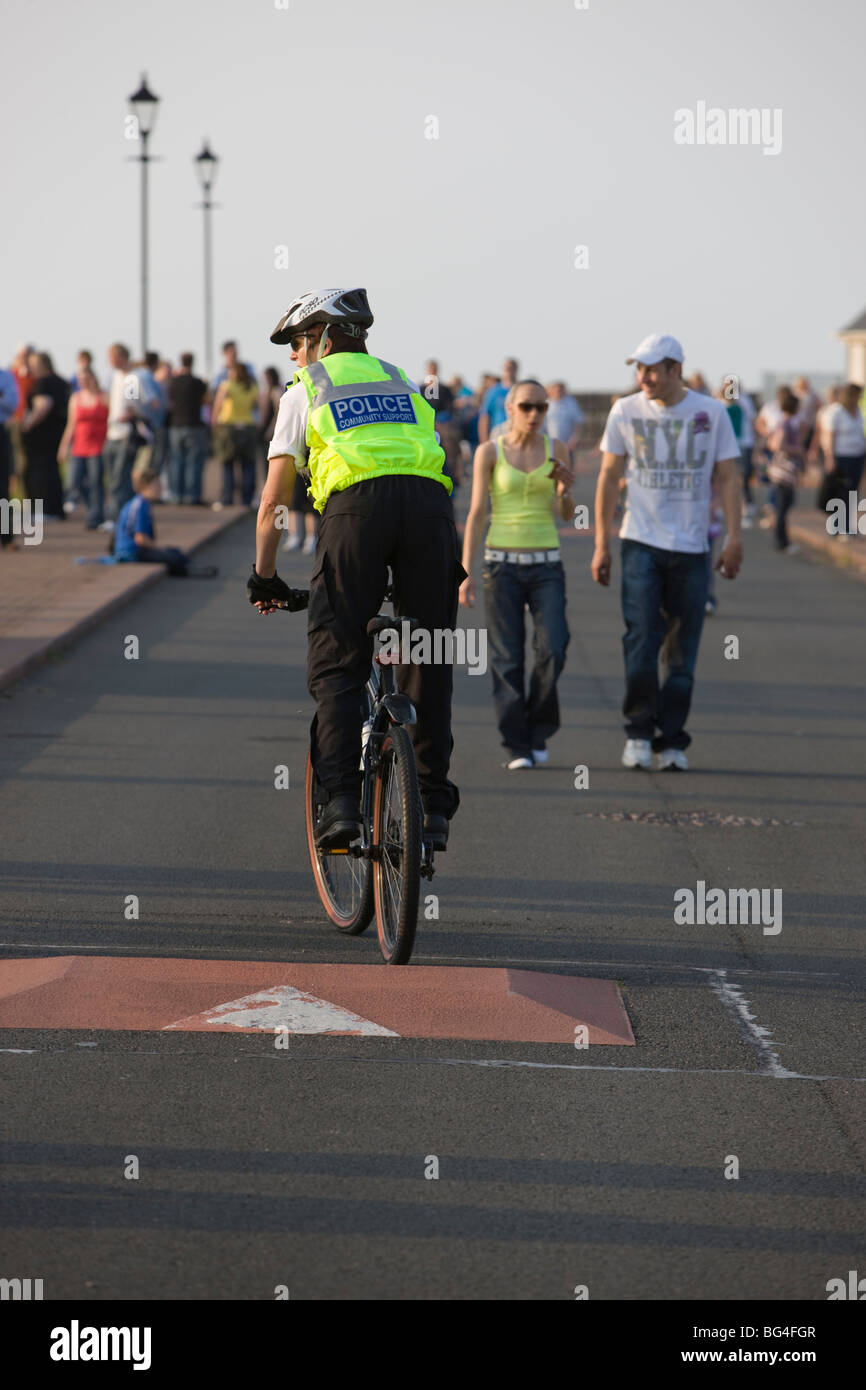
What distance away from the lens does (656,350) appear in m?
9.91

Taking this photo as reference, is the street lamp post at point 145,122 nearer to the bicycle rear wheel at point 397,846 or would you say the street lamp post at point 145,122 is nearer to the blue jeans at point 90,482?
the blue jeans at point 90,482

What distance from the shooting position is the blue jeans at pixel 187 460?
90.6 feet

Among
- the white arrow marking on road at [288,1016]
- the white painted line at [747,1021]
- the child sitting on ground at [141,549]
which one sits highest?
the child sitting on ground at [141,549]

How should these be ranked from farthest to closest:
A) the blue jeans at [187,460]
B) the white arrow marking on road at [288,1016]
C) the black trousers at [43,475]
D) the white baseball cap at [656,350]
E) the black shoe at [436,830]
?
1. the blue jeans at [187,460]
2. the black trousers at [43,475]
3. the white baseball cap at [656,350]
4. the black shoe at [436,830]
5. the white arrow marking on road at [288,1016]

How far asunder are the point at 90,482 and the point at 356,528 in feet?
60.2

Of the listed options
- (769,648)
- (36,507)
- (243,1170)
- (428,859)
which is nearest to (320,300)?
(428,859)

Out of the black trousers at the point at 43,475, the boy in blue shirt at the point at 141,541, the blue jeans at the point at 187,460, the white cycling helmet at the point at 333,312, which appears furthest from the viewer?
the blue jeans at the point at 187,460

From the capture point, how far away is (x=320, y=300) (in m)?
6.55

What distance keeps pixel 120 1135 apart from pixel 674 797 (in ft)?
17.5

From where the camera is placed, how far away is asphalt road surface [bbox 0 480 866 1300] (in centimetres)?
413

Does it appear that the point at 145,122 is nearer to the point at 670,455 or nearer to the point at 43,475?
the point at 43,475

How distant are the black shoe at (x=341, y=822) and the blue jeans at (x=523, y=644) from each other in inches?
151

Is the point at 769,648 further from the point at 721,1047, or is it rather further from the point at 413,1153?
the point at 413,1153

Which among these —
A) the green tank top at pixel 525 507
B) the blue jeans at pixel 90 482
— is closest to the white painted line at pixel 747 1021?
the green tank top at pixel 525 507
